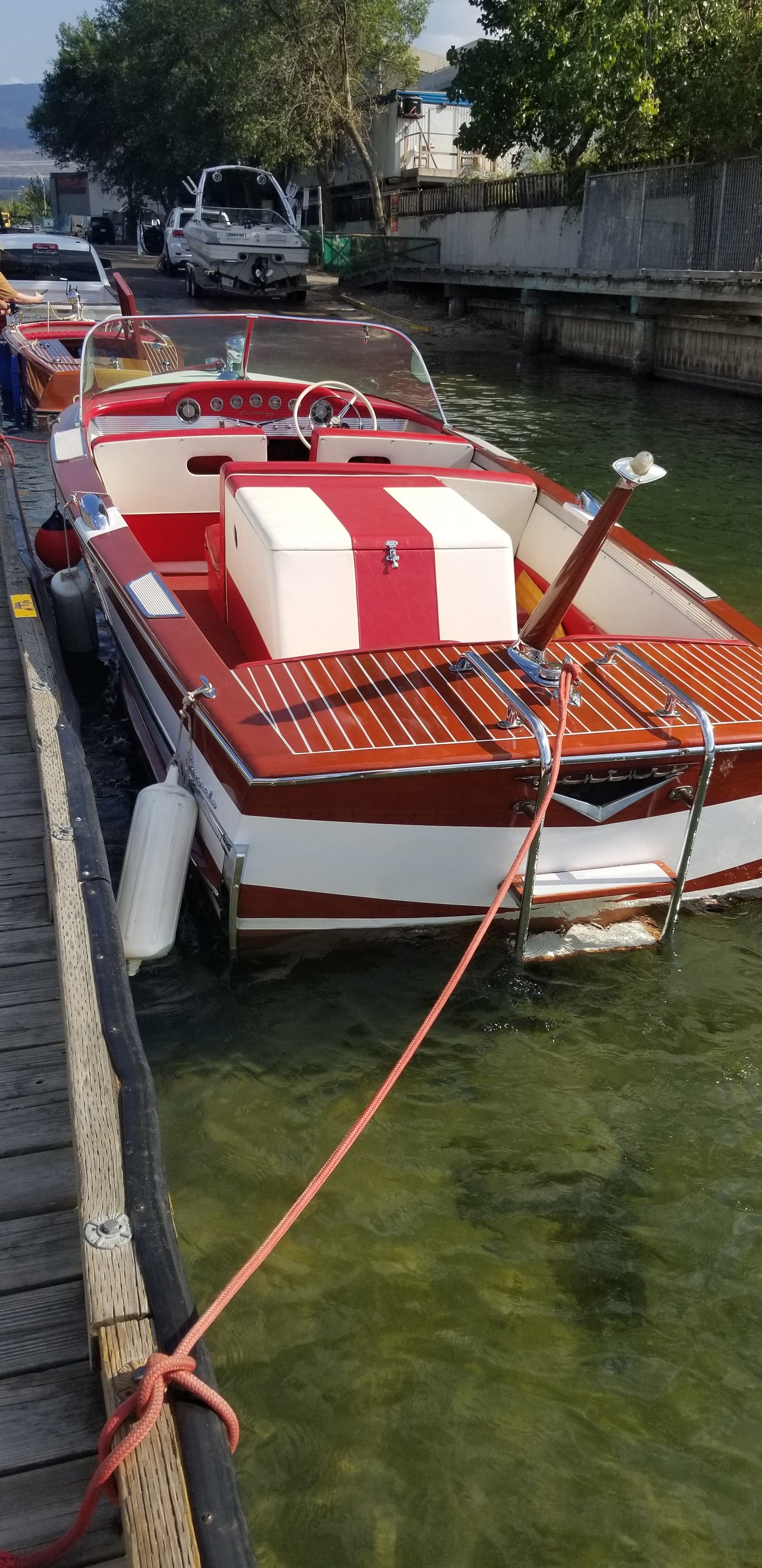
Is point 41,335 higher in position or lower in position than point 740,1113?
higher

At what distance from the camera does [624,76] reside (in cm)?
1944

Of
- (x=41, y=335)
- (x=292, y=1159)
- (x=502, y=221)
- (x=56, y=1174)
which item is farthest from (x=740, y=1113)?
(x=502, y=221)

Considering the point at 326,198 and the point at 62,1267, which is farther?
the point at 326,198

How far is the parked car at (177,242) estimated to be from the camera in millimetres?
26719

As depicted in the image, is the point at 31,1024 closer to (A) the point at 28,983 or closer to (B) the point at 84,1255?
(A) the point at 28,983

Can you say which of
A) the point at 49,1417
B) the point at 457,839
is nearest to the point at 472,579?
the point at 457,839

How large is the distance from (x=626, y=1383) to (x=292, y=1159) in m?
1.04

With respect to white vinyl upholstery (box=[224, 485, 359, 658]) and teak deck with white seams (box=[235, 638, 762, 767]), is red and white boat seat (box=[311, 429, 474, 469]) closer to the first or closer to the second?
white vinyl upholstery (box=[224, 485, 359, 658])

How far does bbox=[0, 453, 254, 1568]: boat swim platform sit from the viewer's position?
1.79 m

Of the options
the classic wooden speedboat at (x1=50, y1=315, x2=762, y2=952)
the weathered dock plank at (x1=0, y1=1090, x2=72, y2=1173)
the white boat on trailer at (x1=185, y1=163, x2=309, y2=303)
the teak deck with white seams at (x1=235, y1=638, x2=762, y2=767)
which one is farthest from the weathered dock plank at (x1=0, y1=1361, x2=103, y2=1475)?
the white boat on trailer at (x1=185, y1=163, x2=309, y2=303)

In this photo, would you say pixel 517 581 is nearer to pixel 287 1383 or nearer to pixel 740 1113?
pixel 740 1113

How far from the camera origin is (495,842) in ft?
12.1

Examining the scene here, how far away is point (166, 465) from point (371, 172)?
30.3 m

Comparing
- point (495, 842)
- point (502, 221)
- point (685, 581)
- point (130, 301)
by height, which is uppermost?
point (502, 221)
